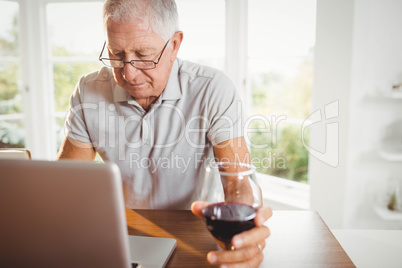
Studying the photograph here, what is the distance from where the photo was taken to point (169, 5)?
1.31 metres

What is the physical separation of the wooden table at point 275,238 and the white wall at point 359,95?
1426 mm

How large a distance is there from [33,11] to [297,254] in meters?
3.59

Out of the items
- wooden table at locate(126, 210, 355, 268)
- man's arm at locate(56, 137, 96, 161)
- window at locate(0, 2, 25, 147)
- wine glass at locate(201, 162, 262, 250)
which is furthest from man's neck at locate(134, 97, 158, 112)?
window at locate(0, 2, 25, 147)

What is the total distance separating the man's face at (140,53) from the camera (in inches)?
47.6

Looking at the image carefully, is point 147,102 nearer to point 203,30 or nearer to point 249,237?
point 249,237

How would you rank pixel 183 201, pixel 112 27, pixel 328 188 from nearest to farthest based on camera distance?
1. pixel 112 27
2. pixel 183 201
3. pixel 328 188

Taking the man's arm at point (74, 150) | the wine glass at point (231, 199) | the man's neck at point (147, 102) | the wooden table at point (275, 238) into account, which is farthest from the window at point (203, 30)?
the wine glass at point (231, 199)

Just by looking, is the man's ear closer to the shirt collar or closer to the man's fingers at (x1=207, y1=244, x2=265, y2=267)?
the shirt collar

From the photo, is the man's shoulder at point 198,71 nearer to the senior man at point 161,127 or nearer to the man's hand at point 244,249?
the senior man at point 161,127

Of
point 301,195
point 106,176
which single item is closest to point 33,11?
point 301,195

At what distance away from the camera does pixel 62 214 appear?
526 millimetres

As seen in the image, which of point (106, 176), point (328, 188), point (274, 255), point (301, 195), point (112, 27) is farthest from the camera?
point (301, 195)

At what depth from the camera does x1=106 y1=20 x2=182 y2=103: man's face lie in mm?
1210

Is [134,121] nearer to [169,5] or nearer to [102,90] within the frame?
[102,90]
